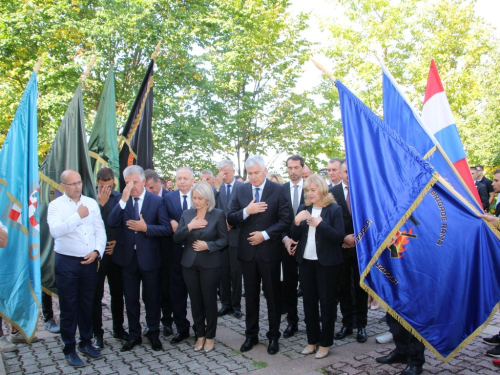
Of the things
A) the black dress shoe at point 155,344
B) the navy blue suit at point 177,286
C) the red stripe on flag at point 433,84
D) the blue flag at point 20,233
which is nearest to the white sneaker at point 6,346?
the blue flag at point 20,233

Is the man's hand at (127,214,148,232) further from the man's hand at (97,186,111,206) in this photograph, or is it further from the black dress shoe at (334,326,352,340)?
the black dress shoe at (334,326,352,340)

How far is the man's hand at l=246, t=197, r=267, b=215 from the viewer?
15.5ft

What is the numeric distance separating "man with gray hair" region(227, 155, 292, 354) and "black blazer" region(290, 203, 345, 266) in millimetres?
270

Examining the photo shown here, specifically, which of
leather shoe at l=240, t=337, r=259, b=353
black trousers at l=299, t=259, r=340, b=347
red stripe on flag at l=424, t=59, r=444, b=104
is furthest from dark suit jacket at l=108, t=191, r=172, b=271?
red stripe on flag at l=424, t=59, r=444, b=104

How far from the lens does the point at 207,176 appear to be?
712 cm

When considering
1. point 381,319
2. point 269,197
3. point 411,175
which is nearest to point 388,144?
point 411,175

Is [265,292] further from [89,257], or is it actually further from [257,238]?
[89,257]

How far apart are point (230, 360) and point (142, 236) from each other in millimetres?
1750

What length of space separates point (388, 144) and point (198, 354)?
3136mm

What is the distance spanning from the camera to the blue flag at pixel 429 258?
392cm

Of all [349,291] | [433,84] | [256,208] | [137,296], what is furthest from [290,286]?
[433,84]

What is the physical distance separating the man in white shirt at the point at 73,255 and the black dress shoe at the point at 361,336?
121 inches

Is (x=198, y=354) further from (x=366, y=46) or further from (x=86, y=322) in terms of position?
(x=366, y=46)

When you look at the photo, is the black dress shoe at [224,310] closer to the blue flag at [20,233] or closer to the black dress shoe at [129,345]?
the black dress shoe at [129,345]
